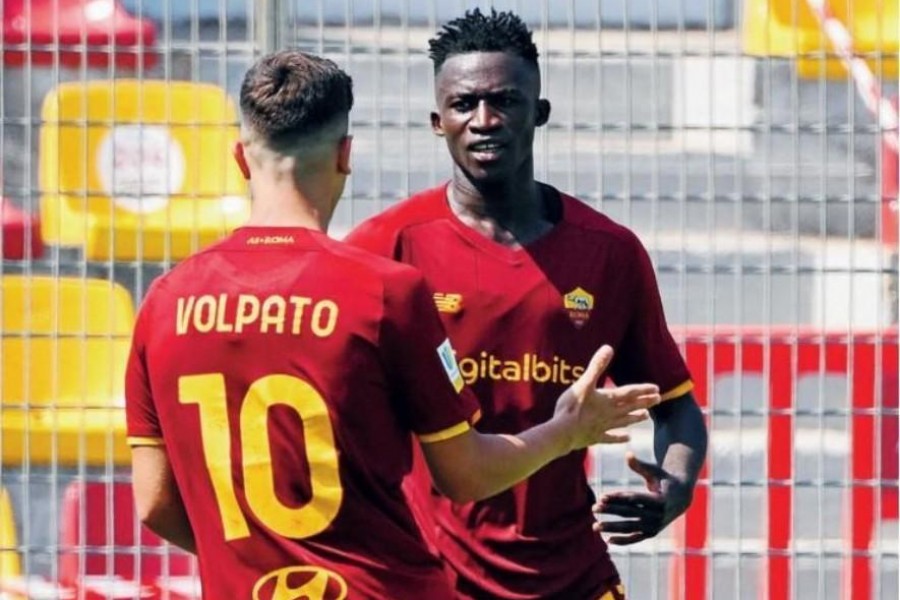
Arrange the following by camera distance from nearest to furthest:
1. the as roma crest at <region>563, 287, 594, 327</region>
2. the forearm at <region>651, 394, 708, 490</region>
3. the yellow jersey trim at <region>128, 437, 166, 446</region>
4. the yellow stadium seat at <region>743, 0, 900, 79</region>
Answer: the yellow jersey trim at <region>128, 437, 166, 446</region> < the as roma crest at <region>563, 287, 594, 327</region> < the forearm at <region>651, 394, 708, 490</region> < the yellow stadium seat at <region>743, 0, 900, 79</region>

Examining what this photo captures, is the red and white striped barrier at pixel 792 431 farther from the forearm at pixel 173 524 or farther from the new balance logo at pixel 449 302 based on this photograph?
the forearm at pixel 173 524

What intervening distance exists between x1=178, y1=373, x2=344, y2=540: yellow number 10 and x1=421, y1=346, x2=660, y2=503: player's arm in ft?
0.71

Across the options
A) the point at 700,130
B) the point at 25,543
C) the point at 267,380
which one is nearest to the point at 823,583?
the point at 700,130

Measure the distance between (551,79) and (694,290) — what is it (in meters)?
0.78

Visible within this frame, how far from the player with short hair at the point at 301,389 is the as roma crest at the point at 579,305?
1066 mm

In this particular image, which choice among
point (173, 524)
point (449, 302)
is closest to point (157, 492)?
point (173, 524)

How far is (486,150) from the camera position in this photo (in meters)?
5.12

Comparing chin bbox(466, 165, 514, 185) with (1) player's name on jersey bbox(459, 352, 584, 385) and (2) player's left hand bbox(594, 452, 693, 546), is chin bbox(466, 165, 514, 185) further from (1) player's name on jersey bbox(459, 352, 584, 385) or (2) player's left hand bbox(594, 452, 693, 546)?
(2) player's left hand bbox(594, 452, 693, 546)

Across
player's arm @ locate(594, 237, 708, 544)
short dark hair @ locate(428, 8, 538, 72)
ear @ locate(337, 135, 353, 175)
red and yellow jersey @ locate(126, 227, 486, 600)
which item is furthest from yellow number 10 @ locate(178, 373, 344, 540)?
short dark hair @ locate(428, 8, 538, 72)

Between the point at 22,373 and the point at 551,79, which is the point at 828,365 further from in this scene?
the point at 22,373

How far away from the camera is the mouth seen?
5113mm

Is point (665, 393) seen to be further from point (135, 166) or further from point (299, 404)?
point (135, 166)

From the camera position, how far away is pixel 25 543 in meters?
7.00

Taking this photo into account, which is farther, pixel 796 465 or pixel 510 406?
pixel 796 465
